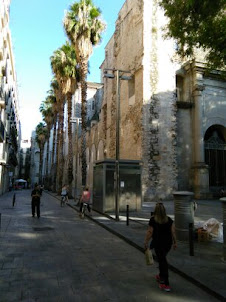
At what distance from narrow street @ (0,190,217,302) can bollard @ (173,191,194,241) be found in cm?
164

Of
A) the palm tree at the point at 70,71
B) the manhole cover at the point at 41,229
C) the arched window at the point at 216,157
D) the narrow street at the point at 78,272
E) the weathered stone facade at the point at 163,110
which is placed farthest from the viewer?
the palm tree at the point at 70,71

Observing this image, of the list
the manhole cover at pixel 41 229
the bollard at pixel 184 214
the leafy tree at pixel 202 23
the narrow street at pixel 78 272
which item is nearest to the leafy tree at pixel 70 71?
the manhole cover at pixel 41 229

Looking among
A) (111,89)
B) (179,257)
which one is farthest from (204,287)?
(111,89)

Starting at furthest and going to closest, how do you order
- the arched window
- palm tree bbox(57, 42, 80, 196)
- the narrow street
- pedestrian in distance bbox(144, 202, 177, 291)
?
palm tree bbox(57, 42, 80, 196), the arched window, pedestrian in distance bbox(144, 202, 177, 291), the narrow street

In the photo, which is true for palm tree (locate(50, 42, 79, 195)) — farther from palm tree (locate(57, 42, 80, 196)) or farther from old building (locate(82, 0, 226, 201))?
old building (locate(82, 0, 226, 201))

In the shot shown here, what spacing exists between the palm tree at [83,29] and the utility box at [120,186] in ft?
15.5

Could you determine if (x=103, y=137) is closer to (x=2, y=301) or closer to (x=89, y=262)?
(x=89, y=262)

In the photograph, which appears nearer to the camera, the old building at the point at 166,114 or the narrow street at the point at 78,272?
the narrow street at the point at 78,272

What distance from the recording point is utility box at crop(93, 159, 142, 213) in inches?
546

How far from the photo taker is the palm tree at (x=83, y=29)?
19.0 meters

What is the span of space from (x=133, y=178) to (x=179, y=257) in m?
8.84

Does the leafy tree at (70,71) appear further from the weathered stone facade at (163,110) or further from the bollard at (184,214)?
the bollard at (184,214)

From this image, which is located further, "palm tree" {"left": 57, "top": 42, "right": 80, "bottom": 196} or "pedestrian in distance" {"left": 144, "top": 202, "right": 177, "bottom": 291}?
"palm tree" {"left": 57, "top": 42, "right": 80, "bottom": 196}

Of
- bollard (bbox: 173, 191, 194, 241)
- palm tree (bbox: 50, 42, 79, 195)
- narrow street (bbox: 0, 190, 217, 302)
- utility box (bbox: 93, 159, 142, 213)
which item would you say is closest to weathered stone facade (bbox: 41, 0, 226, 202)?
palm tree (bbox: 50, 42, 79, 195)
